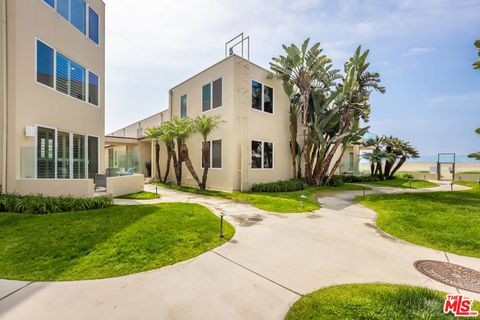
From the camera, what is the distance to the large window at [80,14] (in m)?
8.66

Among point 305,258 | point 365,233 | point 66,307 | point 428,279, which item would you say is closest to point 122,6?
point 66,307

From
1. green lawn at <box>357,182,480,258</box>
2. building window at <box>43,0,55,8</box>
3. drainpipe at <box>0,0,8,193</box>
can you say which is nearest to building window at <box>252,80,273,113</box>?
green lawn at <box>357,182,480,258</box>

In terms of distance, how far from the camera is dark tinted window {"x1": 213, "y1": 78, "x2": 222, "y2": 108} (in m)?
13.4

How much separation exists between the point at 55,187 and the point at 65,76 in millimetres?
4546

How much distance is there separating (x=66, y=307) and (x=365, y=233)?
6171 millimetres

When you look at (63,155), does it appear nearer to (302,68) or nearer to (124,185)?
(124,185)

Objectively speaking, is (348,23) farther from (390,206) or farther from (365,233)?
(365,233)

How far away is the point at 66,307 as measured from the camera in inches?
103

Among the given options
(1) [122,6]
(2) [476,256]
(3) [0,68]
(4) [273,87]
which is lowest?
(2) [476,256]

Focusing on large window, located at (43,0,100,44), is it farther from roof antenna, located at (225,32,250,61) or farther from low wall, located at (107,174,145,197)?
roof antenna, located at (225,32,250,61)

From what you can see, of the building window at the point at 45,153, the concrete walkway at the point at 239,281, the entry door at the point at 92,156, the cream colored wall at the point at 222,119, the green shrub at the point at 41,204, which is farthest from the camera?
the cream colored wall at the point at 222,119

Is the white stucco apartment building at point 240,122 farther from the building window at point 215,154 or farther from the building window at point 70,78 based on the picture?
the building window at point 70,78

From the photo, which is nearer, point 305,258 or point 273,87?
point 305,258

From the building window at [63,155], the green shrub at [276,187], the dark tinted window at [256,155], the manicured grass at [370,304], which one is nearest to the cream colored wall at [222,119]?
the dark tinted window at [256,155]
